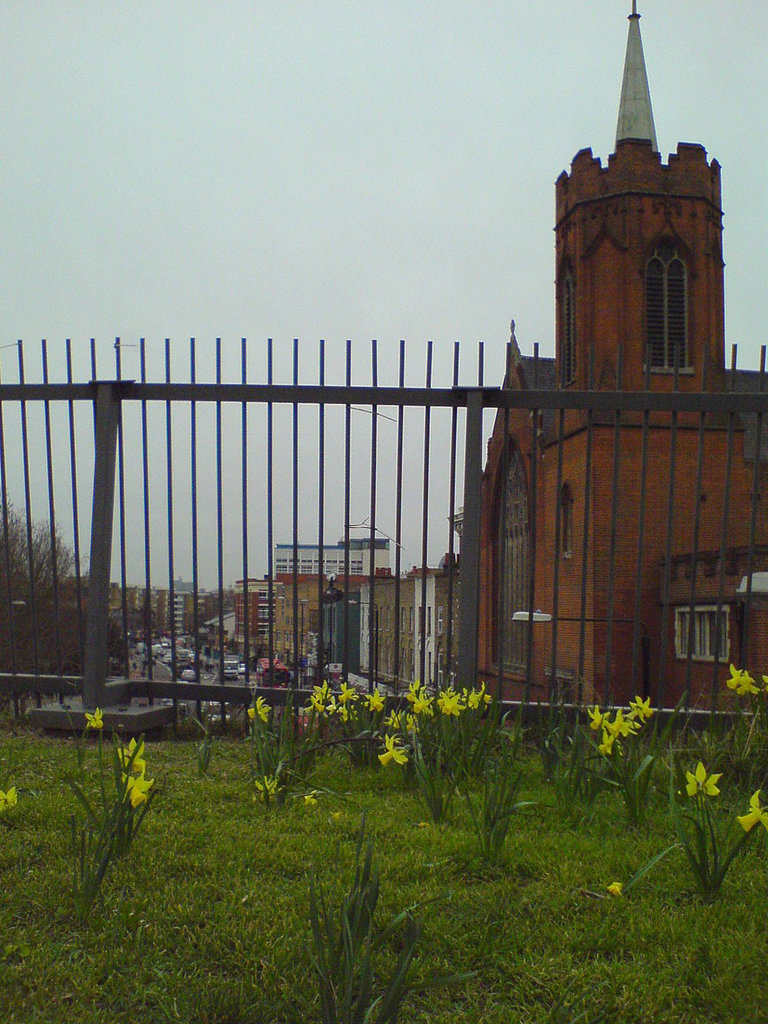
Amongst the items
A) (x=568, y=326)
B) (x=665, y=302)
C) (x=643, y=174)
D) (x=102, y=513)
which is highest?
(x=643, y=174)

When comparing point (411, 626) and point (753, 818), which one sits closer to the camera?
point (753, 818)

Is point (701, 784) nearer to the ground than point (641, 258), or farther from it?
nearer to the ground

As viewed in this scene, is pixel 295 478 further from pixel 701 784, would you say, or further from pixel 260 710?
pixel 701 784

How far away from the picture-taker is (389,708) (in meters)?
5.40

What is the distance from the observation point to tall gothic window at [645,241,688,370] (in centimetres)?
3253

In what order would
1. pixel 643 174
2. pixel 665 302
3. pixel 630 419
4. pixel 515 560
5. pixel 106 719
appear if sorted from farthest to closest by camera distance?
1. pixel 515 560
2. pixel 643 174
3. pixel 665 302
4. pixel 630 419
5. pixel 106 719

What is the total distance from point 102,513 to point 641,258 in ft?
102

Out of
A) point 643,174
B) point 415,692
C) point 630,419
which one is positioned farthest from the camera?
point 643,174

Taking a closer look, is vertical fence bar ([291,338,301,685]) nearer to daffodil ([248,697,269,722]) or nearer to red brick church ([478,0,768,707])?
daffodil ([248,697,269,722])

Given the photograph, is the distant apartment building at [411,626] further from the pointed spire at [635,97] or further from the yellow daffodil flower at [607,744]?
the pointed spire at [635,97]

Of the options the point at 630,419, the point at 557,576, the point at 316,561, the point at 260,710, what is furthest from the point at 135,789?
the point at 630,419

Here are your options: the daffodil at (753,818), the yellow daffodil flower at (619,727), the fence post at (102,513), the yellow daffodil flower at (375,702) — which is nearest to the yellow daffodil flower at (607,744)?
the yellow daffodil flower at (619,727)

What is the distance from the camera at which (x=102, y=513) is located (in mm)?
5793

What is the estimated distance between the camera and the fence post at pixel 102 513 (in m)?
5.76
